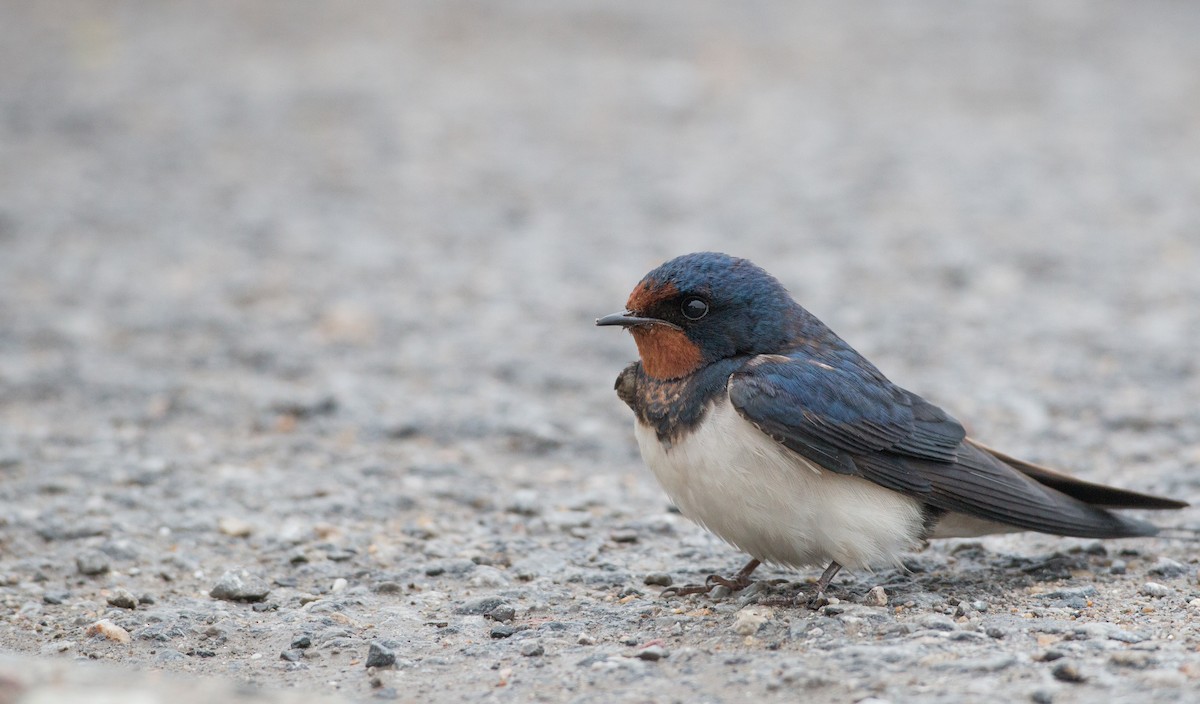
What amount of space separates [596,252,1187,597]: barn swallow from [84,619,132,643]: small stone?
140 centimetres

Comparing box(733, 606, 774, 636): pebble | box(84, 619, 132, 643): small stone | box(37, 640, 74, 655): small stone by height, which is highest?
box(733, 606, 774, 636): pebble

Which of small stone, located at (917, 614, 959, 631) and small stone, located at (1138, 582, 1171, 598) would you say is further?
small stone, located at (1138, 582, 1171, 598)

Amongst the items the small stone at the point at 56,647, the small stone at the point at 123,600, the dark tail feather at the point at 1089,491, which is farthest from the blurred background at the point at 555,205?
the small stone at the point at 56,647

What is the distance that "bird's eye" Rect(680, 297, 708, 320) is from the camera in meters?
3.81

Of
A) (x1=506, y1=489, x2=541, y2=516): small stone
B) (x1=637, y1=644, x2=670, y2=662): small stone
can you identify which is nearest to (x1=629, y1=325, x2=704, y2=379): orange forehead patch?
(x1=637, y1=644, x2=670, y2=662): small stone

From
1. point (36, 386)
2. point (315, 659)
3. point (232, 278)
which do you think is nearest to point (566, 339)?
point (232, 278)

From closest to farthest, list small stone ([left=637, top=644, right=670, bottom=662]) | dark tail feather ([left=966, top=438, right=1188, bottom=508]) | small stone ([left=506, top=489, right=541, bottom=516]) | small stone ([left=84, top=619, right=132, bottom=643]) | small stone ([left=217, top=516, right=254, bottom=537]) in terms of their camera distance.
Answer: small stone ([left=637, top=644, right=670, bottom=662]) < small stone ([left=84, top=619, right=132, bottom=643]) < dark tail feather ([left=966, top=438, right=1188, bottom=508]) < small stone ([left=217, top=516, right=254, bottom=537]) < small stone ([left=506, top=489, right=541, bottom=516])

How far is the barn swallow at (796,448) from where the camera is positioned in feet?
11.6

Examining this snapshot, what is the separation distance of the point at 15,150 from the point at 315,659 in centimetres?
622

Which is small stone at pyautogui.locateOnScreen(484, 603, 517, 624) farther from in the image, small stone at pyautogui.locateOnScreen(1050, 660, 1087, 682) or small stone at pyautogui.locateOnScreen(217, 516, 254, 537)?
small stone at pyautogui.locateOnScreen(1050, 660, 1087, 682)

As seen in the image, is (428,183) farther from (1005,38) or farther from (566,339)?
(1005,38)

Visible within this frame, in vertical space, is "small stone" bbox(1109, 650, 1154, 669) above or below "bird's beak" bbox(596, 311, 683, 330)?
below

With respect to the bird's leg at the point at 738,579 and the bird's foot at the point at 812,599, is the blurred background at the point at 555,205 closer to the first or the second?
the bird's leg at the point at 738,579

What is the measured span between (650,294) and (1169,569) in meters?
1.61
